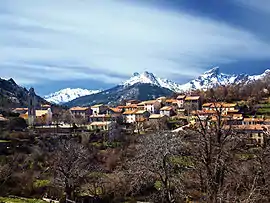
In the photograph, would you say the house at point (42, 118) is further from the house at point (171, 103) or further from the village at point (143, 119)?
the house at point (171, 103)

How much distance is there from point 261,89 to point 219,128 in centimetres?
9612

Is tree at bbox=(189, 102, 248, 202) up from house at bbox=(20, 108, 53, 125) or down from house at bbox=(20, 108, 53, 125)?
down

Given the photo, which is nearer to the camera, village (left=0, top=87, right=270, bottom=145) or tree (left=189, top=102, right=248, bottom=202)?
tree (left=189, top=102, right=248, bottom=202)

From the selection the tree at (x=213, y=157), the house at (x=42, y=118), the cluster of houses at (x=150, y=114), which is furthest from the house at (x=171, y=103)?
the tree at (x=213, y=157)

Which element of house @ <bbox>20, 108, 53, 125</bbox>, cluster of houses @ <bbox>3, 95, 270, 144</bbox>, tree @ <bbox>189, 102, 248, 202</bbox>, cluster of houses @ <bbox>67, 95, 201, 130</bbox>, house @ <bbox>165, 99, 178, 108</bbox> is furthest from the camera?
house @ <bbox>165, 99, 178, 108</bbox>

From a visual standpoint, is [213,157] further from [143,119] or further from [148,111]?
[148,111]

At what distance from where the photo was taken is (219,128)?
9.88m

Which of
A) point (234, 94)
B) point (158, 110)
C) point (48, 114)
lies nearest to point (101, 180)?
point (48, 114)

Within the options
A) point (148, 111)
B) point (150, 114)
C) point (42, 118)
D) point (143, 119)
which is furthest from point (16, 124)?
point (148, 111)

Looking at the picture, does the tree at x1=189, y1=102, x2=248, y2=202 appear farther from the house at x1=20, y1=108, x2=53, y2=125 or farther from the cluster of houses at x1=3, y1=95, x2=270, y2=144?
the house at x1=20, y1=108, x2=53, y2=125

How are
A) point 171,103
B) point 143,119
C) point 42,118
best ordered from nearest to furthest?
point 143,119 → point 42,118 → point 171,103

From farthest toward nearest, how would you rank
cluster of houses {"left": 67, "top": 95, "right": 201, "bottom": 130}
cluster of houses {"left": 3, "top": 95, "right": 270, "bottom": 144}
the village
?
cluster of houses {"left": 67, "top": 95, "right": 201, "bottom": 130}, cluster of houses {"left": 3, "top": 95, "right": 270, "bottom": 144}, the village

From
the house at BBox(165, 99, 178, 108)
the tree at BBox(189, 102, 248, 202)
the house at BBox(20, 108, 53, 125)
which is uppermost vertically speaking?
the house at BBox(165, 99, 178, 108)

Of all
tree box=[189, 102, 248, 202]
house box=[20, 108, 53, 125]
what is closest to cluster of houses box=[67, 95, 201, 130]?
house box=[20, 108, 53, 125]
